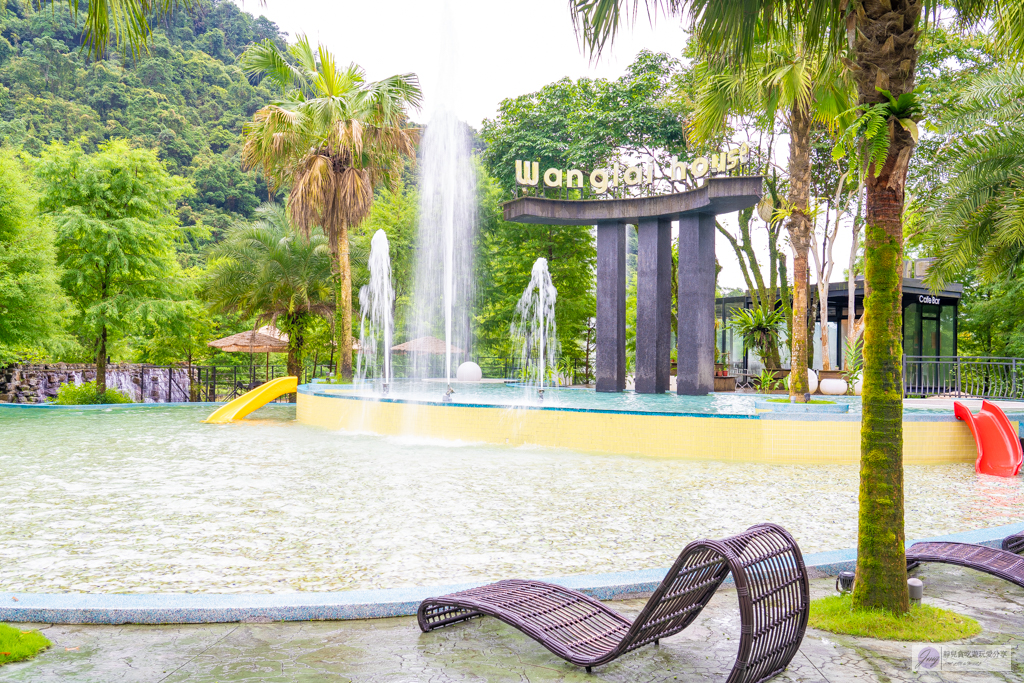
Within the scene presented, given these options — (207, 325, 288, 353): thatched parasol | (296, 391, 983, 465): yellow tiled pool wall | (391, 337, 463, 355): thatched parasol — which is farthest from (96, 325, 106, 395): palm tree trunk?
(296, 391, 983, 465): yellow tiled pool wall

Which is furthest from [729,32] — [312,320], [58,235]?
[312,320]

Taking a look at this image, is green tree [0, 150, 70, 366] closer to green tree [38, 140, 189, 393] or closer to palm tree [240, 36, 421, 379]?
green tree [38, 140, 189, 393]

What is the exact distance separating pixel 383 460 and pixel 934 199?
1182 centimetres

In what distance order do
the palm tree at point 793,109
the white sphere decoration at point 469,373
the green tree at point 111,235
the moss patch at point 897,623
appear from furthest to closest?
the white sphere decoration at point 469,373 < the green tree at point 111,235 < the palm tree at point 793,109 < the moss patch at point 897,623

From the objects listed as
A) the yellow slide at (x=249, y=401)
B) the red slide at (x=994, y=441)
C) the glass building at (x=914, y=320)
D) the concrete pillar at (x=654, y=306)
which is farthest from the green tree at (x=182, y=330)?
the red slide at (x=994, y=441)

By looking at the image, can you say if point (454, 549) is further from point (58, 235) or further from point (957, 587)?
point (58, 235)

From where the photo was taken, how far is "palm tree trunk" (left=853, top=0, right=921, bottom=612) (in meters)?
3.66

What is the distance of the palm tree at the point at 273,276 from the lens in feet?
75.4

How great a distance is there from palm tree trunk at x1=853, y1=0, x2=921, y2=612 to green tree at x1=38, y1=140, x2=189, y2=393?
18.7m

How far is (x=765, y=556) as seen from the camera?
2.93m

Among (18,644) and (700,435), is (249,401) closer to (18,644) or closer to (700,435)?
(700,435)

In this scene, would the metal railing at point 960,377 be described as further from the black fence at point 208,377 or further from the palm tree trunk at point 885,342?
the palm tree trunk at point 885,342

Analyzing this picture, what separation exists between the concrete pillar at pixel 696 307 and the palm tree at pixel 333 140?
279 inches

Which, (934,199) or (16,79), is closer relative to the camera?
(934,199)
